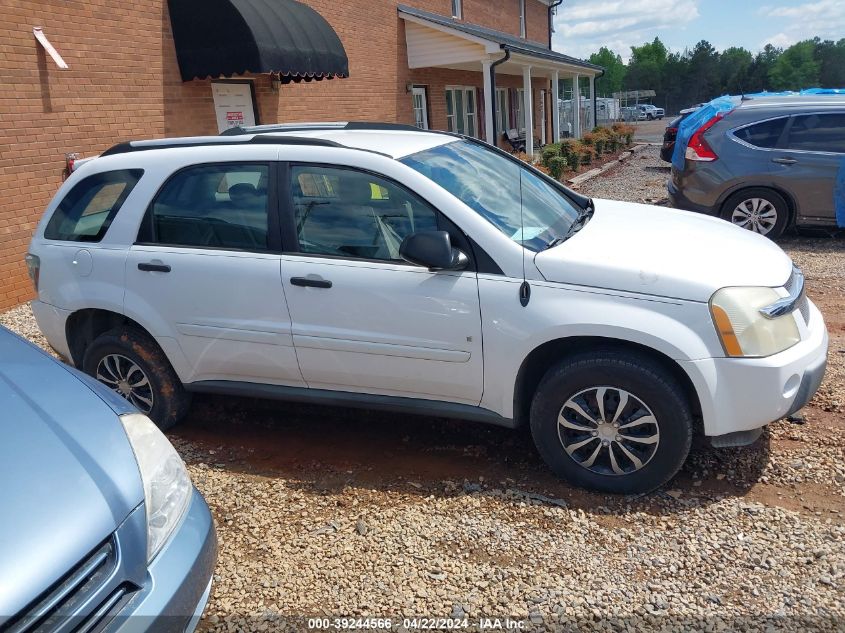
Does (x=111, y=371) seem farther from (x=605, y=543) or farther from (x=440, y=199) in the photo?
(x=605, y=543)

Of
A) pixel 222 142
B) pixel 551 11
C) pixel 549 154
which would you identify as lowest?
pixel 222 142

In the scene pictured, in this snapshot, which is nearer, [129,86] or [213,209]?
[213,209]

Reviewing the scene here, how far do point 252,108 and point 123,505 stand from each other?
9973 mm

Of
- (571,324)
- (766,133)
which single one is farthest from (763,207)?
(571,324)

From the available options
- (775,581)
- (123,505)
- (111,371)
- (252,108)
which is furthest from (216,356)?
(252,108)

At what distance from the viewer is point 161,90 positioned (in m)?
9.22

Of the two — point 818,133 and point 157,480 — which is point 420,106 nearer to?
point 818,133

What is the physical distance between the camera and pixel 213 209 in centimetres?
385

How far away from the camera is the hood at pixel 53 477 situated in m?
1.75

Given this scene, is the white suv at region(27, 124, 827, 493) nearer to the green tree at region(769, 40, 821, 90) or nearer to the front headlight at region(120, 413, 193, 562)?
the front headlight at region(120, 413, 193, 562)

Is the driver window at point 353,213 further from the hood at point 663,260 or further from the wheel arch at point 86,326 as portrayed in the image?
the wheel arch at point 86,326

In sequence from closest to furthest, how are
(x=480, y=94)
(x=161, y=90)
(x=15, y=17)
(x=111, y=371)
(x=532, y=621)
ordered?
(x=532, y=621) < (x=111, y=371) < (x=15, y=17) < (x=161, y=90) < (x=480, y=94)

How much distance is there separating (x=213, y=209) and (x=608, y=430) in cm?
246

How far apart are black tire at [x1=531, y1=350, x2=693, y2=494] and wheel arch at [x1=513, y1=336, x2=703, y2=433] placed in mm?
47
